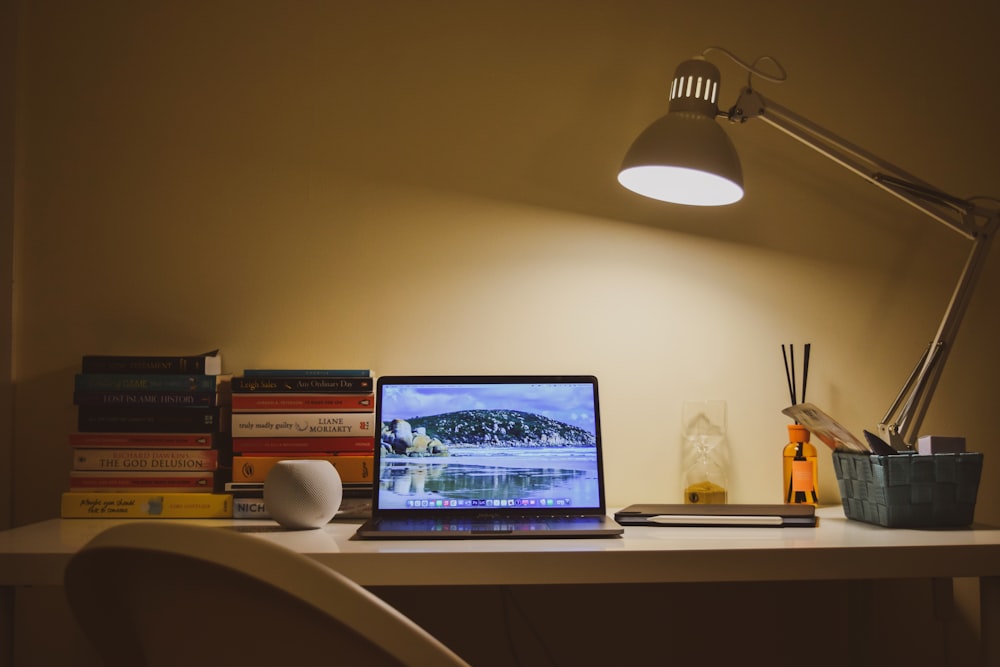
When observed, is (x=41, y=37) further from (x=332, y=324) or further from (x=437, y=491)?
(x=437, y=491)

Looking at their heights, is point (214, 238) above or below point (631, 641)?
above

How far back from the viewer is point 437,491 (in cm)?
143

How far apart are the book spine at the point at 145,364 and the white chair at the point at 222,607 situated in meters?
0.99

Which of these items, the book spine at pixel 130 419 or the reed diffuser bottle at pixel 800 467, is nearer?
the book spine at pixel 130 419

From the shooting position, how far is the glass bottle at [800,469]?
1.64 metres

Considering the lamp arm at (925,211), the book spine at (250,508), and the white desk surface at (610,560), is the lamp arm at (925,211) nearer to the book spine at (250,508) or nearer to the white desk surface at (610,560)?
the white desk surface at (610,560)

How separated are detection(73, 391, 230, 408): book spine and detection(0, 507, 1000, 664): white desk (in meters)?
0.34

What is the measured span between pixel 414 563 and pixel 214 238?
881 millimetres

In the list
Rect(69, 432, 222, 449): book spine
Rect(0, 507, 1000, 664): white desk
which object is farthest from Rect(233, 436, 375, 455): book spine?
Rect(0, 507, 1000, 664): white desk

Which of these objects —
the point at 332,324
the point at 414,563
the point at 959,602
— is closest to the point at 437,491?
the point at 414,563

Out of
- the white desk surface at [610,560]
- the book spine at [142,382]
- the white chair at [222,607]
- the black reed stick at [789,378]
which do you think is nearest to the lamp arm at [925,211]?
the black reed stick at [789,378]

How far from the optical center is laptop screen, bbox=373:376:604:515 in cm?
143

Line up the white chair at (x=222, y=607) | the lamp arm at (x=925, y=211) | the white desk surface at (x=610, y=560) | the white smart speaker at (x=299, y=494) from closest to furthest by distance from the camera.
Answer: the white chair at (x=222, y=607)
the white desk surface at (x=610, y=560)
the white smart speaker at (x=299, y=494)
the lamp arm at (x=925, y=211)

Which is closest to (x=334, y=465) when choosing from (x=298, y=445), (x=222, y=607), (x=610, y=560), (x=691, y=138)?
(x=298, y=445)
